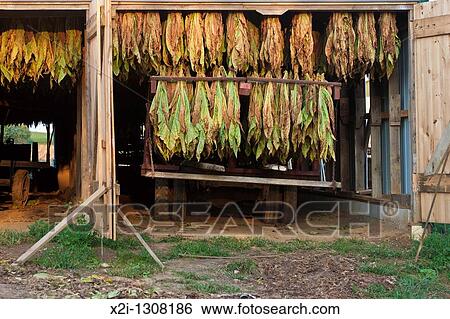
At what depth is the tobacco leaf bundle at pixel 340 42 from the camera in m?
8.99

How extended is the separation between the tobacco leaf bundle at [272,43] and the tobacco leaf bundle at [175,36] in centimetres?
132

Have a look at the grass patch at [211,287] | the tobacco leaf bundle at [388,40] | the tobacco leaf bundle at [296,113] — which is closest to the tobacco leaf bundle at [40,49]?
the tobacco leaf bundle at [296,113]

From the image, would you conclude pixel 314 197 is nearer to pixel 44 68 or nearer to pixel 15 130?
pixel 44 68

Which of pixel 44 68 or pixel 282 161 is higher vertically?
pixel 44 68

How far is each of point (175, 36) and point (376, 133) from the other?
4594 mm

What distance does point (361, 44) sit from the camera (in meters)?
9.03

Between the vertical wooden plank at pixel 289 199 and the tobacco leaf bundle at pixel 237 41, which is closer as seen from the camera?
the tobacco leaf bundle at pixel 237 41

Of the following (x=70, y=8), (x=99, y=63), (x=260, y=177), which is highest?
(x=70, y=8)

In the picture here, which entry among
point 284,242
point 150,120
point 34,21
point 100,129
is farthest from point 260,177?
point 34,21

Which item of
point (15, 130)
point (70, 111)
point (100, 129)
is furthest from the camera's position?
point (15, 130)

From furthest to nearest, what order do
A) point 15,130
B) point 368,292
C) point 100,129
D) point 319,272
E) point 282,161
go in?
1. point 15,130
2. point 282,161
3. point 100,129
4. point 319,272
5. point 368,292

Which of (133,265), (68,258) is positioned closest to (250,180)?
(133,265)

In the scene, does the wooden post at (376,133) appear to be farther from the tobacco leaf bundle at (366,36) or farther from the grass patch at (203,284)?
the grass patch at (203,284)

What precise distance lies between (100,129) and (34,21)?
3.33 meters
